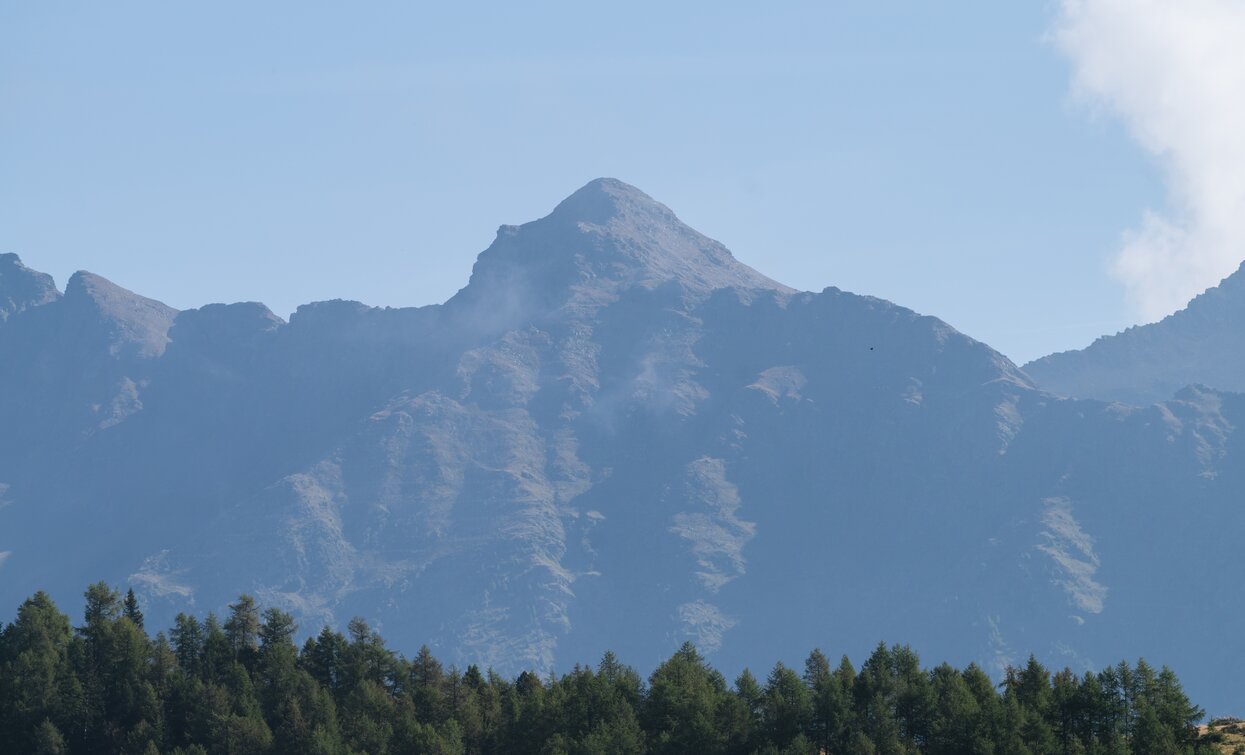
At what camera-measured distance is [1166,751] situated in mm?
188375

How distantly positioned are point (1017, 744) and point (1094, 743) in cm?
847

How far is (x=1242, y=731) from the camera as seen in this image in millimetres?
199875

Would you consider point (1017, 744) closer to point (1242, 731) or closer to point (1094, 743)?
point (1094, 743)

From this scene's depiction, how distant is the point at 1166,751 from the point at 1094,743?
28.5ft

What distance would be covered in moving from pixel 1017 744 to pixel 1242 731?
81.7 feet

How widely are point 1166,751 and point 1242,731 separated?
54.0ft

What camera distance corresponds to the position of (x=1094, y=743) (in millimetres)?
194875

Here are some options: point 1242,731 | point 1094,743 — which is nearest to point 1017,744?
point 1094,743

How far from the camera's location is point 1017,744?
199000 mm

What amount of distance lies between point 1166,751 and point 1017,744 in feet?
55.5
